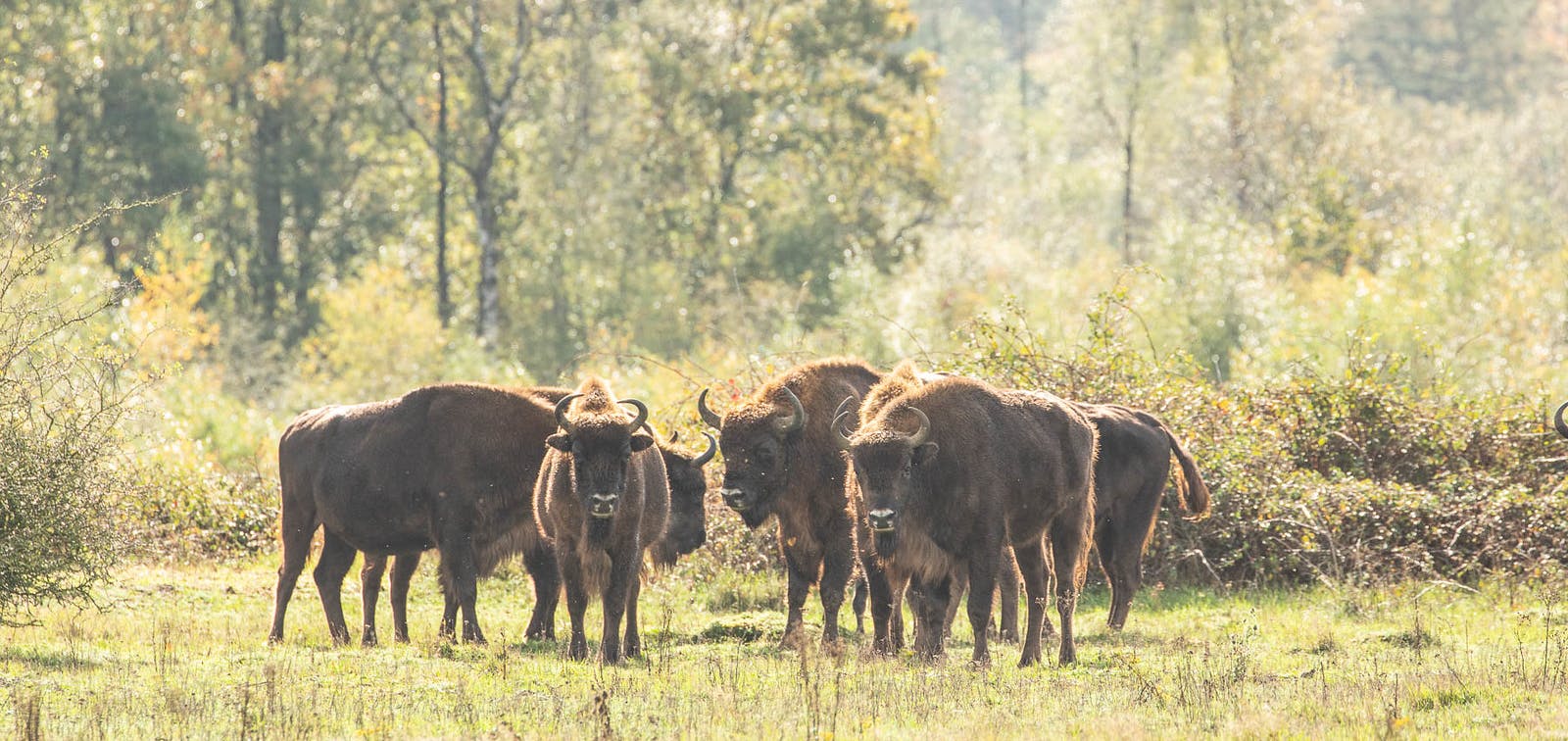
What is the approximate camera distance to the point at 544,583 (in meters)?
15.5

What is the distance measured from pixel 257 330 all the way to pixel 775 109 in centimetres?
1662

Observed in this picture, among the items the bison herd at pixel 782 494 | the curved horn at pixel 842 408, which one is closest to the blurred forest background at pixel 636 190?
the bison herd at pixel 782 494

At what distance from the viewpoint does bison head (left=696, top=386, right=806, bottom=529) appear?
14.7 meters

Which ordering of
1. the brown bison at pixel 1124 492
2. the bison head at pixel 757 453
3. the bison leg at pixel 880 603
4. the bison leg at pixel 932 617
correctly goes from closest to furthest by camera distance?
the bison leg at pixel 932 617
the bison leg at pixel 880 603
the bison head at pixel 757 453
the brown bison at pixel 1124 492

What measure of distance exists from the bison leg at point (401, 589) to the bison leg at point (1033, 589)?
5.30m

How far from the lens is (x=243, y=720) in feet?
31.3

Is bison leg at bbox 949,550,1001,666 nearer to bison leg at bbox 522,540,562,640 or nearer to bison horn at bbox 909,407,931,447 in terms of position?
bison horn at bbox 909,407,931,447

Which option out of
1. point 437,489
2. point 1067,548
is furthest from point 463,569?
point 1067,548

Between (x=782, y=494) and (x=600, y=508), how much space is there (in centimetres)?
229

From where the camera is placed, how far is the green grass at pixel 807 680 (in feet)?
33.3

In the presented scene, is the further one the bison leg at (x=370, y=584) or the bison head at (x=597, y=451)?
the bison leg at (x=370, y=584)

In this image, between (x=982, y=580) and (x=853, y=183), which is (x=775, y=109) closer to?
(x=853, y=183)

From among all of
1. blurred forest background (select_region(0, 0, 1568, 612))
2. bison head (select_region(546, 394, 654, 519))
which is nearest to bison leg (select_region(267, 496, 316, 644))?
bison head (select_region(546, 394, 654, 519))

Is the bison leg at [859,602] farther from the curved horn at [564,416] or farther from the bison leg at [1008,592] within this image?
the curved horn at [564,416]
